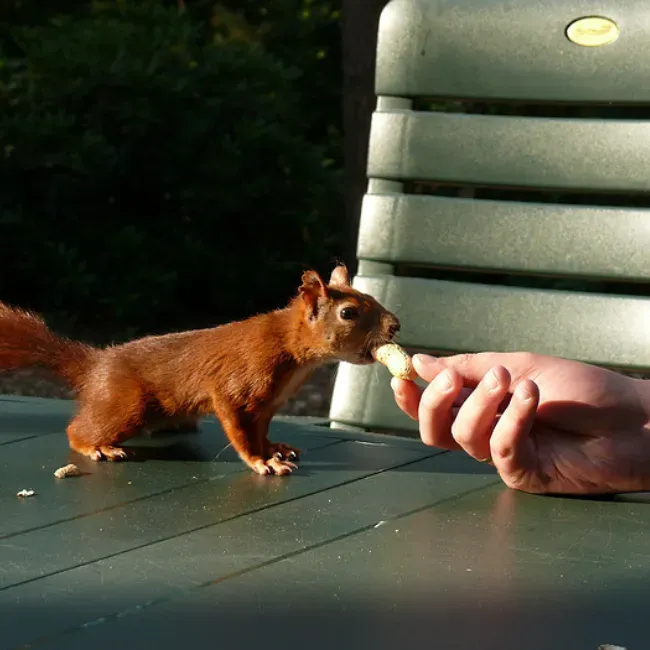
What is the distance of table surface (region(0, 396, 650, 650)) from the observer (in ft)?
3.87

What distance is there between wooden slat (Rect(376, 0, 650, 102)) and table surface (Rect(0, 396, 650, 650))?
3.18 feet

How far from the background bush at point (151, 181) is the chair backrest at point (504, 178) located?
4.83 metres

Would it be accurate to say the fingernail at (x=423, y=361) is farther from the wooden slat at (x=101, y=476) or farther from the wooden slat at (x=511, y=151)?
the wooden slat at (x=511, y=151)

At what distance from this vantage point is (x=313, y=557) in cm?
144

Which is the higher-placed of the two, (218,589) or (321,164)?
(321,164)

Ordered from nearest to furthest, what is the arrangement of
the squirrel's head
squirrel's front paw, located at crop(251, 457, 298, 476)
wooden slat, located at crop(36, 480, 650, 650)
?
1. wooden slat, located at crop(36, 480, 650, 650)
2. squirrel's front paw, located at crop(251, 457, 298, 476)
3. the squirrel's head

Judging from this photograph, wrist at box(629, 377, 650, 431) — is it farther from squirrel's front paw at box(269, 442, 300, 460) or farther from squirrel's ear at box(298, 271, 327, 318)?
squirrel's ear at box(298, 271, 327, 318)

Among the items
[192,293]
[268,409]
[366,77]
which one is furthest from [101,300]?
[268,409]

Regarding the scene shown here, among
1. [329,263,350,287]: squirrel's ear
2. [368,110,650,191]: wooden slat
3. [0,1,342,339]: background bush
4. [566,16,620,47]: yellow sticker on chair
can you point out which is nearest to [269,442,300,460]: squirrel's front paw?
[329,263,350,287]: squirrel's ear

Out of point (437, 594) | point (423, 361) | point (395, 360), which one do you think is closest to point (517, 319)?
point (395, 360)

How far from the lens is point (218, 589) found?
4.28 feet

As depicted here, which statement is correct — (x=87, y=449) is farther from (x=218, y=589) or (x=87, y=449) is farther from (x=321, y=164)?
(x=321, y=164)

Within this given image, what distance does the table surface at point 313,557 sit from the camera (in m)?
1.18

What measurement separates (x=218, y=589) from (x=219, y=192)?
673cm
